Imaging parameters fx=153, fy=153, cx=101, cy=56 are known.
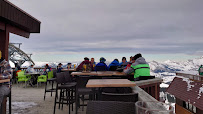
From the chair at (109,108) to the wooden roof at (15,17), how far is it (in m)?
3.24

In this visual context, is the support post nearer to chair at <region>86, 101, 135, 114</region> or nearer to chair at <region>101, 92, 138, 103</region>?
chair at <region>101, 92, 138, 103</region>

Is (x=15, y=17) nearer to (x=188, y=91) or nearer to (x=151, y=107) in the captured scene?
(x=151, y=107)

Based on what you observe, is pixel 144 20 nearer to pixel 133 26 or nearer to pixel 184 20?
pixel 133 26

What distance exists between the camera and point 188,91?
979 cm

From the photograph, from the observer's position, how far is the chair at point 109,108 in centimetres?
122

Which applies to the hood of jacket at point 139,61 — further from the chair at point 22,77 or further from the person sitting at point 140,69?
the chair at point 22,77

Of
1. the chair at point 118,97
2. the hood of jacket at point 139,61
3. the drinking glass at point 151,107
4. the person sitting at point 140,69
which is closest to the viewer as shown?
the drinking glass at point 151,107

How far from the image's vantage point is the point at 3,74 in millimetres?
3059

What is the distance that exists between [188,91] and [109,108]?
33.9ft

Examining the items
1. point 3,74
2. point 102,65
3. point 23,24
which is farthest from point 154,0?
point 3,74

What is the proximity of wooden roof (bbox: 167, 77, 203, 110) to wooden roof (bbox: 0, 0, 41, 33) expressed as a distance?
7.97 m

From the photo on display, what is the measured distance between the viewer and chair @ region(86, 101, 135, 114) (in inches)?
48.2

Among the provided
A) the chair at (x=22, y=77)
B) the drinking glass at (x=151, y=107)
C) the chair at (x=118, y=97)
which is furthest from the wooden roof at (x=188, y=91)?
the chair at (x=22, y=77)

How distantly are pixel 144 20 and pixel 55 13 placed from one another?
265 inches
